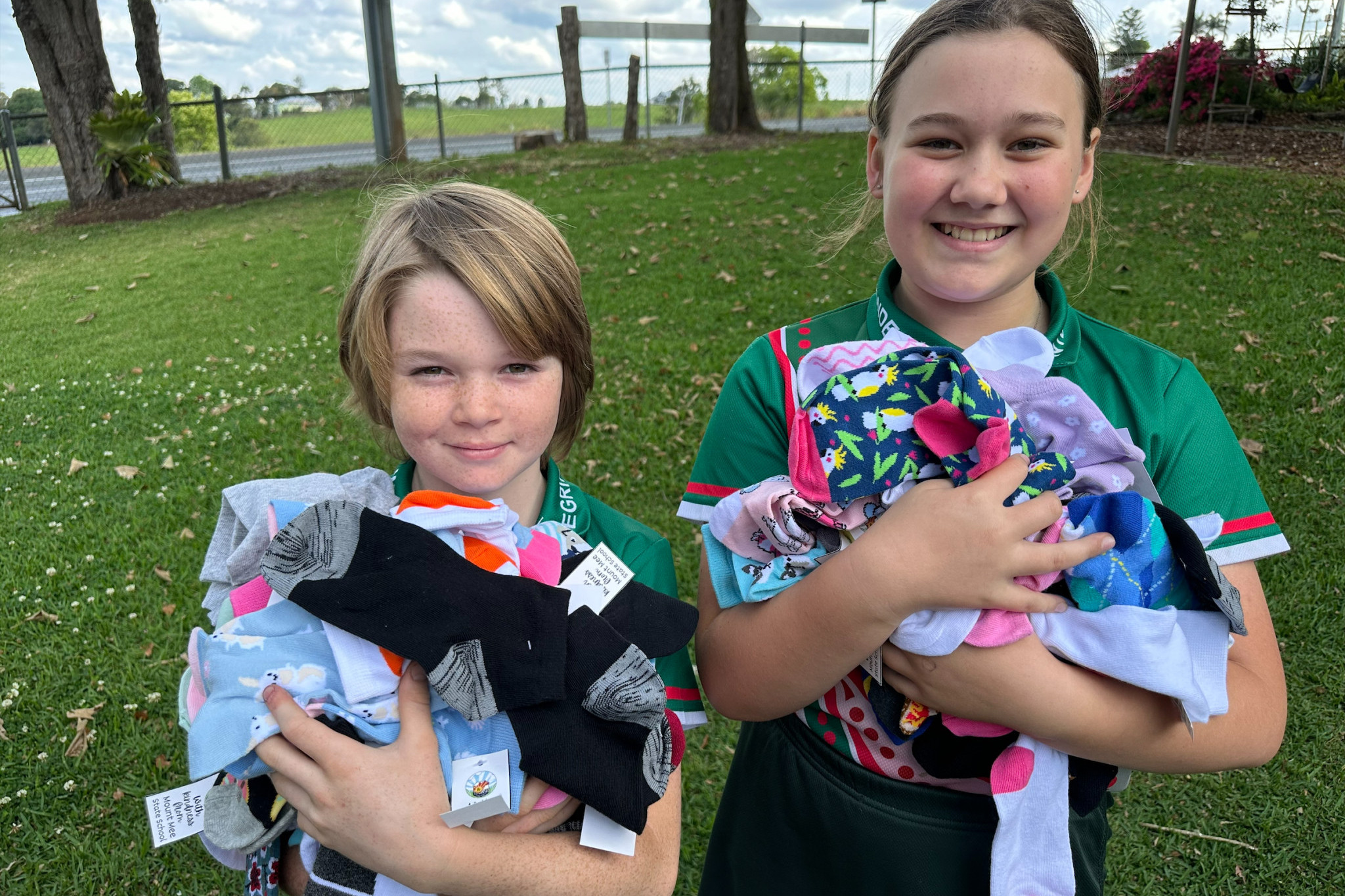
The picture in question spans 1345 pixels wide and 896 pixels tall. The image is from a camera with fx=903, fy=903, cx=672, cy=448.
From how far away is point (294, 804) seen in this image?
4.20 feet

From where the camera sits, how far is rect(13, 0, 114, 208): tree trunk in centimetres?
1405

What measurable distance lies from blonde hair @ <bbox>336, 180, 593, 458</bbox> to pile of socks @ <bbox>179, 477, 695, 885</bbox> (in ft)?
1.18

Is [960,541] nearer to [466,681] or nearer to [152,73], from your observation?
[466,681]

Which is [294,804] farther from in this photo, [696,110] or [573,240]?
[696,110]

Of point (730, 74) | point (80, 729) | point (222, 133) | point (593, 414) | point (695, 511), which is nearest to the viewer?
point (695, 511)

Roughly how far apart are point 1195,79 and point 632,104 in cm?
1018

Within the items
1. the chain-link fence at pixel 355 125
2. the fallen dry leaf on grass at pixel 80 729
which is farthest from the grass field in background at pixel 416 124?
the fallen dry leaf on grass at pixel 80 729

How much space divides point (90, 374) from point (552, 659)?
24.0 ft

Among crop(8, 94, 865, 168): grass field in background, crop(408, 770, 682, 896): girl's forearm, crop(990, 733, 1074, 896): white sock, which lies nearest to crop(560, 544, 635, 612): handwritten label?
crop(408, 770, 682, 896): girl's forearm

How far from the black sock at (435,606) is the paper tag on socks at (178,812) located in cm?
39

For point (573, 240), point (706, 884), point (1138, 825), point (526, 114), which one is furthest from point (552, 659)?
point (526, 114)

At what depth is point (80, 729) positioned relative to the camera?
11.4 ft

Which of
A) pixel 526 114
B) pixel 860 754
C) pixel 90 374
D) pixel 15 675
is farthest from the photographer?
pixel 526 114

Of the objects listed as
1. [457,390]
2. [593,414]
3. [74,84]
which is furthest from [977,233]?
[74,84]
